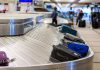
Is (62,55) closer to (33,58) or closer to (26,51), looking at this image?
(33,58)

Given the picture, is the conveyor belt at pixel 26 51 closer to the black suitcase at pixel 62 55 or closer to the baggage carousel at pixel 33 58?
the baggage carousel at pixel 33 58

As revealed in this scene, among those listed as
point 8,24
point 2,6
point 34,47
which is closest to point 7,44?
point 34,47

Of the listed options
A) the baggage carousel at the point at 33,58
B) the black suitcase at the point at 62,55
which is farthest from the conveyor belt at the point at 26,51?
the black suitcase at the point at 62,55

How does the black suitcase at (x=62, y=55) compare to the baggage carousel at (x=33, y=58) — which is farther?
the black suitcase at (x=62, y=55)

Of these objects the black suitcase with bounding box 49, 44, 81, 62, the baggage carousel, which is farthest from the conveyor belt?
the black suitcase with bounding box 49, 44, 81, 62

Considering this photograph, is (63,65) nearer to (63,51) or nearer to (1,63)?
(63,51)

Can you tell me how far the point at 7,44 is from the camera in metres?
3.65

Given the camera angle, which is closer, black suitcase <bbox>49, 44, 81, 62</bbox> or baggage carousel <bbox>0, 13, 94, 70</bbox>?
baggage carousel <bbox>0, 13, 94, 70</bbox>

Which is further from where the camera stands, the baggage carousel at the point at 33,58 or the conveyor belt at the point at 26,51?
the conveyor belt at the point at 26,51

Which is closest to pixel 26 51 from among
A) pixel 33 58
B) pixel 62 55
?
pixel 33 58

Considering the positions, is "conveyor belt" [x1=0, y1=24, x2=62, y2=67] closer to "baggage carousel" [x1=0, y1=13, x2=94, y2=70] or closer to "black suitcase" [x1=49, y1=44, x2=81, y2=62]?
"baggage carousel" [x1=0, y1=13, x2=94, y2=70]

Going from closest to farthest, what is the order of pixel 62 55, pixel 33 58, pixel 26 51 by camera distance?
pixel 62 55 → pixel 33 58 → pixel 26 51

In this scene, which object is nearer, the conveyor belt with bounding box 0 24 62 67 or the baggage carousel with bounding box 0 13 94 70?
the baggage carousel with bounding box 0 13 94 70

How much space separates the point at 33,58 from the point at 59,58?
0.34m
